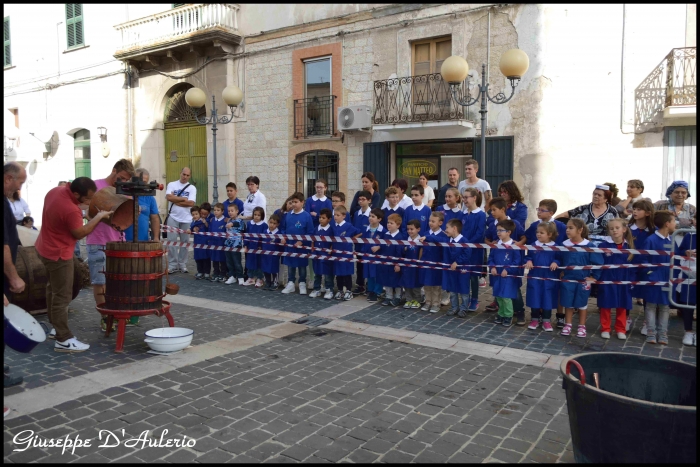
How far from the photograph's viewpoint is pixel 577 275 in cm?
707

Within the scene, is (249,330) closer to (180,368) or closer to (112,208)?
(180,368)

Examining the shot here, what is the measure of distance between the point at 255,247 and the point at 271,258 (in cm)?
55

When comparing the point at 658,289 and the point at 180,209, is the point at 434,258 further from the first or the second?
the point at 180,209

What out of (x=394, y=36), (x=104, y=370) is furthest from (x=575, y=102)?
(x=104, y=370)

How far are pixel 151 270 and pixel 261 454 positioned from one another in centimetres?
296

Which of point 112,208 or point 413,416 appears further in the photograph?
point 112,208

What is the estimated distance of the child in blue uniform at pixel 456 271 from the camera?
25.9 ft

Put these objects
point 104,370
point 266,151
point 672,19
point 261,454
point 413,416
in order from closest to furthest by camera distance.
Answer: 1. point 261,454
2. point 413,416
3. point 104,370
4. point 672,19
5. point 266,151

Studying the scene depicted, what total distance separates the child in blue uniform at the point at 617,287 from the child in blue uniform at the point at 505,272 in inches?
40.8

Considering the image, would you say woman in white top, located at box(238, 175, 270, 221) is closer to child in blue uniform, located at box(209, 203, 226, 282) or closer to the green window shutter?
child in blue uniform, located at box(209, 203, 226, 282)

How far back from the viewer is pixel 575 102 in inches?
507

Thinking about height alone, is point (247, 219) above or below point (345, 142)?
below

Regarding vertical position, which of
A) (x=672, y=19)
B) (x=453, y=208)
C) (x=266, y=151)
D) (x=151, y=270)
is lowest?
(x=151, y=270)

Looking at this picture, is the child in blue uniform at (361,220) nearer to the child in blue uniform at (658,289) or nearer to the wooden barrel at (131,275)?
the wooden barrel at (131,275)
